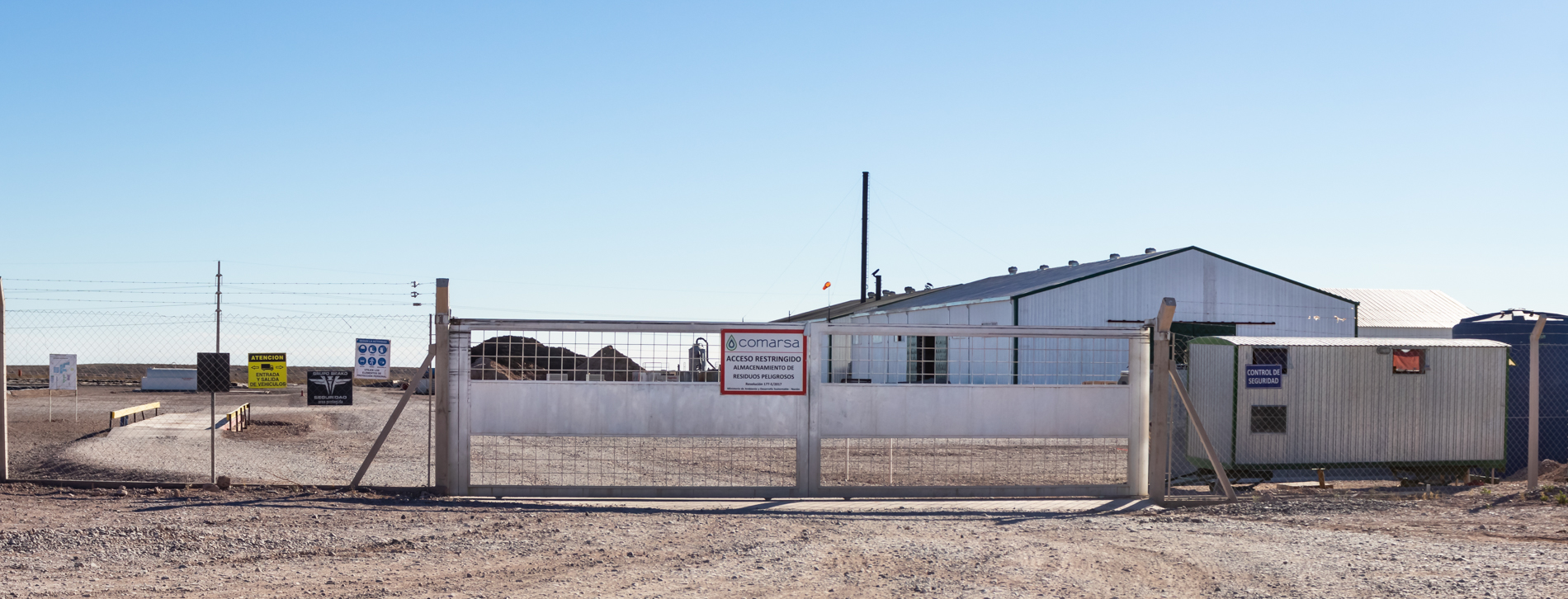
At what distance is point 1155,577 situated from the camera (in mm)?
7184

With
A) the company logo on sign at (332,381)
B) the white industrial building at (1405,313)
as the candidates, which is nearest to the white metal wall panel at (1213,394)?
the company logo on sign at (332,381)

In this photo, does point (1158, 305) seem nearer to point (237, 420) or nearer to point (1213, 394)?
point (1213, 394)

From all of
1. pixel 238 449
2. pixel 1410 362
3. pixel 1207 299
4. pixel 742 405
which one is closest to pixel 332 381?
pixel 238 449

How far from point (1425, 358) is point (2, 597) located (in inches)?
605

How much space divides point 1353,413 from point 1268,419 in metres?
1.21

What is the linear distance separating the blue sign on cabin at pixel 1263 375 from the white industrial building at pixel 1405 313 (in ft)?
90.4

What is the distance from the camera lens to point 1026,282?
3625 centimetres

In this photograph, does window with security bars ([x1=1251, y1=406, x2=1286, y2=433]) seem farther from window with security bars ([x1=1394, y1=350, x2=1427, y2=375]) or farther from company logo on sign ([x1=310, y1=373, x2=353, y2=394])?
company logo on sign ([x1=310, y1=373, x2=353, y2=394])

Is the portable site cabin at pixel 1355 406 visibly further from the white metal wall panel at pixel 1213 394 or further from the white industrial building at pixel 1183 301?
the white industrial building at pixel 1183 301

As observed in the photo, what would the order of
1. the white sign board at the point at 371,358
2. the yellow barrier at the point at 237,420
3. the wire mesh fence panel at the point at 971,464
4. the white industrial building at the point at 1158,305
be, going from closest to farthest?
1. the wire mesh fence panel at the point at 971,464
2. the yellow barrier at the point at 237,420
3. the white sign board at the point at 371,358
4. the white industrial building at the point at 1158,305

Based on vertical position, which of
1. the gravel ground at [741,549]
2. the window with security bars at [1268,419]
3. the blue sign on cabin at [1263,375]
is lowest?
the gravel ground at [741,549]

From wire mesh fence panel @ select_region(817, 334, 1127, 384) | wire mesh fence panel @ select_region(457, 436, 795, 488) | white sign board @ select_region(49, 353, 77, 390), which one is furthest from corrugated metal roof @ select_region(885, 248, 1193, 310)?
white sign board @ select_region(49, 353, 77, 390)

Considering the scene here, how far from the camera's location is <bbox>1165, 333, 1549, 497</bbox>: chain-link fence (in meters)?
13.4

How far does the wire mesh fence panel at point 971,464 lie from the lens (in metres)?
14.2
